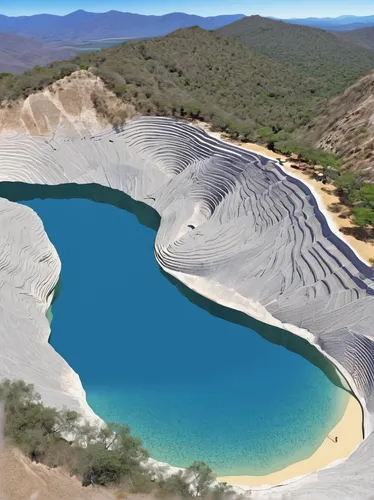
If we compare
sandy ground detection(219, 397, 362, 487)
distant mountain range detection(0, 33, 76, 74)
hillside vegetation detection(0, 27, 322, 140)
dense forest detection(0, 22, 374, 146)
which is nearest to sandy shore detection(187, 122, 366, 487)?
sandy ground detection(219, 397, 362, 487)

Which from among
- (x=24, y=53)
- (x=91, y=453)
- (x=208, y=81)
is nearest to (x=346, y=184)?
(x=91, y=453)

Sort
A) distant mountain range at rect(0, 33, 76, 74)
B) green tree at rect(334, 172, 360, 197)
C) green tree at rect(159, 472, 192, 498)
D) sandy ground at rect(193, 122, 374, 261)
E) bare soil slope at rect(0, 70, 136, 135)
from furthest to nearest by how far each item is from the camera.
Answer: distant mountain range at rect(0, 33, 76, 74)
bare soil slope at rect(0, 70, 136, 135)
green tree at rect(334, 172, 360, 197)
sandy ground at rect(193, 122, 374, 261)
green tree at rect(159, 472, 192, 498)

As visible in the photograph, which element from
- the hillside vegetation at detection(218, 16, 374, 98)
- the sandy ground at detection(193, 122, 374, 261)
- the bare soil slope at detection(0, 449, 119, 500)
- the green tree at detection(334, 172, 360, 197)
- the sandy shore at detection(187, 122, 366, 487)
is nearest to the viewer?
the bare soil slope at detection(0, 449, 119, 500)

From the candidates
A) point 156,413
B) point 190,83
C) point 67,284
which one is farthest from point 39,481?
point 190,83

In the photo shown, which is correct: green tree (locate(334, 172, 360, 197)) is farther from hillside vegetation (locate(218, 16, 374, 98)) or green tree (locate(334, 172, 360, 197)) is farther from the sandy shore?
hillside vegetation (locate(218, 16, 374, 98))

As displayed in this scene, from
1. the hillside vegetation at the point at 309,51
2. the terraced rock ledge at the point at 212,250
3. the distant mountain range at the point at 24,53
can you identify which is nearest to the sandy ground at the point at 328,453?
the terraced rock ledge at the point at 212,250

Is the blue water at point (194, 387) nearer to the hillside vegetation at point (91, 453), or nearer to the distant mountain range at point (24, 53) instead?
the hillside vegetation at point (91, 453)
